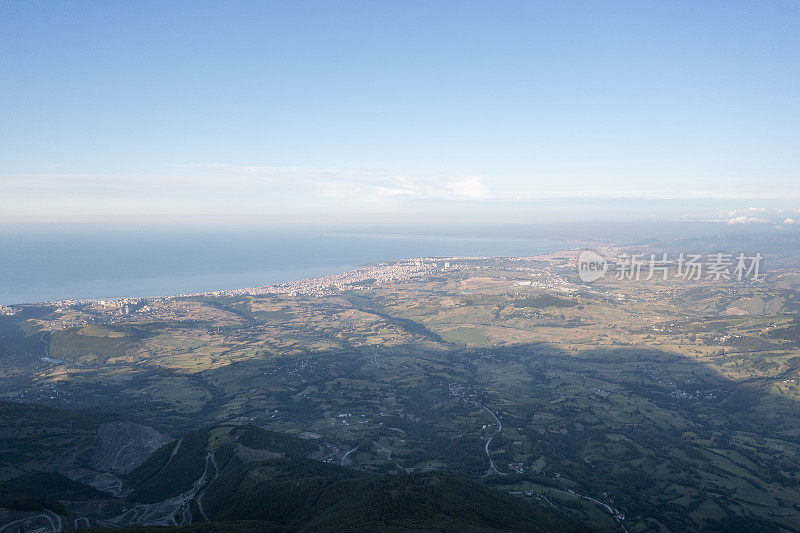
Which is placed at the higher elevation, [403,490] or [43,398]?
[403,490]

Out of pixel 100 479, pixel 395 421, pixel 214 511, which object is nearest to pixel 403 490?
pixel 214 511

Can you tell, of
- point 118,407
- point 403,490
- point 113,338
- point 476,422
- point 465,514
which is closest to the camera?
point 465,514

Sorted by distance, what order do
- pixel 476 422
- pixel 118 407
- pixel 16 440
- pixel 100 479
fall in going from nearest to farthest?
pixel 100 479, pixel 16 440, pixel 476 422, pixel 118 407

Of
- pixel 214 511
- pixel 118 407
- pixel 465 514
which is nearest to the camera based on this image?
pixel 465 514

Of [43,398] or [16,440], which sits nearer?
[16,440]

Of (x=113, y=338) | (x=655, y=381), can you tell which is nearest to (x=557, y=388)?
(x=655, y=381)

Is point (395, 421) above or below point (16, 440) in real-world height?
below

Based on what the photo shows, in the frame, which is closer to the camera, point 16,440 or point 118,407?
point 16,440

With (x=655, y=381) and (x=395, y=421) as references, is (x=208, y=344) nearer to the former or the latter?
(x=395, y=421)

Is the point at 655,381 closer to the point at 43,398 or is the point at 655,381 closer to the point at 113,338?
the point at 43,398
